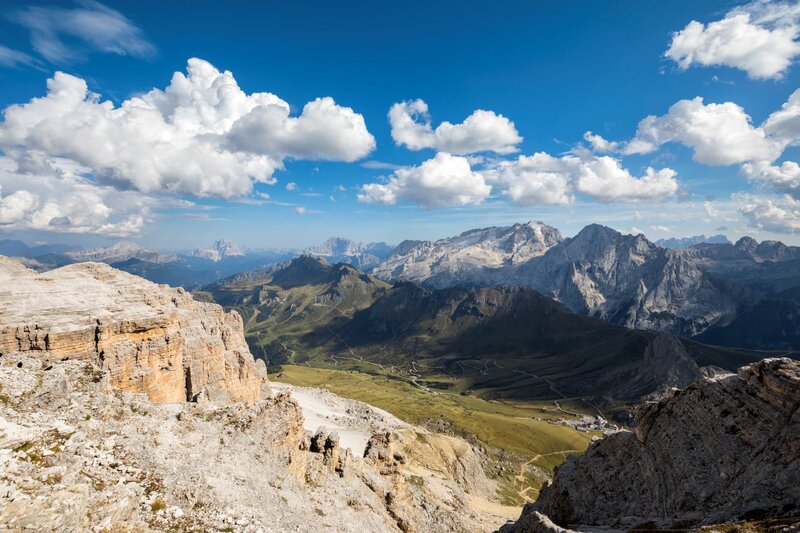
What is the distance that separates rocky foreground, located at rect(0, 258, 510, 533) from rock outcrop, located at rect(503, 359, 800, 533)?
77.0 ft

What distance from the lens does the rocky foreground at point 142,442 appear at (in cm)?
2575

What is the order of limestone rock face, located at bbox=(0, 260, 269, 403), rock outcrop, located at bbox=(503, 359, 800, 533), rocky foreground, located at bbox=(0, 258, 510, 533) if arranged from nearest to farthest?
rocky foreground, located at bbox=(0, 258, 510, 533) → rock outcrop, located at bbox=(503, 359, 800, 533) → limestone rock face, located at bbox=(0, 260, 269, 403)

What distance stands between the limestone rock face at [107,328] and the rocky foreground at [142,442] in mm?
211

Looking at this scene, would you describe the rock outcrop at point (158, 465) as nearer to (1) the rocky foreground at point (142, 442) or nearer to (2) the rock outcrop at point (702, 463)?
(1) the rocky foreground at point (142, 442)

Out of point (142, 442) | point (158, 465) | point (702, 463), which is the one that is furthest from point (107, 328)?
point (702, 463)

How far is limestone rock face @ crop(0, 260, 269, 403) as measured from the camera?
5512cm

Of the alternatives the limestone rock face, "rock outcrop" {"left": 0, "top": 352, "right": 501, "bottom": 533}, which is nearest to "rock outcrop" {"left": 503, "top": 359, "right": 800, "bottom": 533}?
"rock outcrop" {"left": 0, "top": 352, "right": 501, "bottom": 533}

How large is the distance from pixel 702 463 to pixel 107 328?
255 ft

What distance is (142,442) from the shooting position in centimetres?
3391

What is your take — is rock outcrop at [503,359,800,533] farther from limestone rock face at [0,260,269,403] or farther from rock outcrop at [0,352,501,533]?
limestone rock face at [0,260,269,403]

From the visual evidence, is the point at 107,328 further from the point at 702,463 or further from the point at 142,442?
the point at 702,463

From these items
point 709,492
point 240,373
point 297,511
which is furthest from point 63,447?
point 240,373

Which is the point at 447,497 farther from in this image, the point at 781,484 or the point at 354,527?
the point at 781,484

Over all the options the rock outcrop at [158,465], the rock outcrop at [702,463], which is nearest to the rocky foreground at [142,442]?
the rock outcrop at [158,465]
